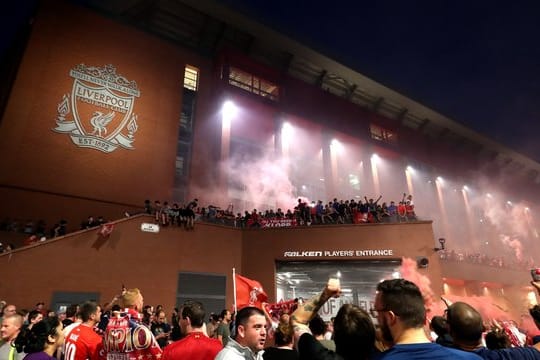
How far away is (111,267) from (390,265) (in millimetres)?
13207

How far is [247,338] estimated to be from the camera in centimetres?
303

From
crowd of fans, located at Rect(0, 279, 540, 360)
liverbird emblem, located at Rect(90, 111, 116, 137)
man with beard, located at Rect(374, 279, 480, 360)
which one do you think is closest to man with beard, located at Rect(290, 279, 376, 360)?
crowd of fans, located at Rect(0, 279, 540, 360)

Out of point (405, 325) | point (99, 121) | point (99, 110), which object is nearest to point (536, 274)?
point (405, 325)

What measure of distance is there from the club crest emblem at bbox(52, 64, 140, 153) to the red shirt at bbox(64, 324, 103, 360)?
16.7 meters

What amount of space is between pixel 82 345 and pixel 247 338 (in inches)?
95.6

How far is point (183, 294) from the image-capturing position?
52.2ft

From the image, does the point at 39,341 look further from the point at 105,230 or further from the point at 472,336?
the point at 105,230

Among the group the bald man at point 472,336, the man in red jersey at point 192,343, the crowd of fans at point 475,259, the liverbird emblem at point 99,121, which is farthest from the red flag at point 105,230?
the crowd of fans at point 475,259

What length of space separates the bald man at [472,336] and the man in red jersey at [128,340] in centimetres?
293

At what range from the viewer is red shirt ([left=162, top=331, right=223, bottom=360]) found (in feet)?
11.3

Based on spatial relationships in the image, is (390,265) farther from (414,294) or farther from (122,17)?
(122,17)

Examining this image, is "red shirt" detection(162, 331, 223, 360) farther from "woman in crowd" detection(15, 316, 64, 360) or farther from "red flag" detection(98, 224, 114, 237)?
"red flag" detection(98, 224, 114, 237)

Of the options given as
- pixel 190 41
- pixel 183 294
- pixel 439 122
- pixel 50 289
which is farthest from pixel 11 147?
pixel 439 122

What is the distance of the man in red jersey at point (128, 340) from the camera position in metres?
3.53
